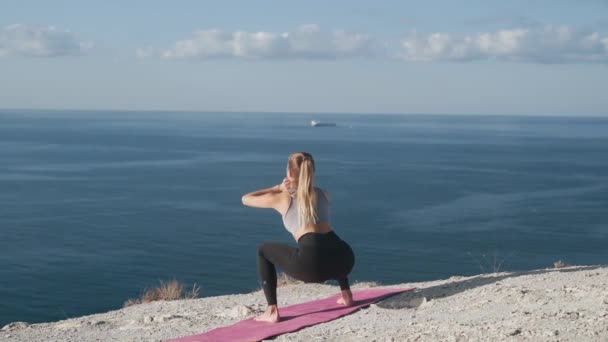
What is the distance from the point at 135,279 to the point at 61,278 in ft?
8.93

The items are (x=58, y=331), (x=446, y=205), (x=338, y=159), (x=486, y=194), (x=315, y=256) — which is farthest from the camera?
(x=338, y=159)

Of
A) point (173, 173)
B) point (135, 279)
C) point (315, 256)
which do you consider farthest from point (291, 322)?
point (173, 173)

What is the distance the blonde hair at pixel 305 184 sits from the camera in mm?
6398

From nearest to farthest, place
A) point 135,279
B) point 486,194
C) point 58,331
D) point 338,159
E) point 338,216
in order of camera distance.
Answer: point 58,331 < point 135,279 < point 338,216 < point 486,194 < point 338,159

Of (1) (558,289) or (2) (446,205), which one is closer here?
(1) (558,289)

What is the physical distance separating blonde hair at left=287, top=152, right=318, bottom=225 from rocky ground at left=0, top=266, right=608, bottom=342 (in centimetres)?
99

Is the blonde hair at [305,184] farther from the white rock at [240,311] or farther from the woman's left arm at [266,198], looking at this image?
the white rock at [240,311]

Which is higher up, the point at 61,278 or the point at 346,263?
the point at 346,263

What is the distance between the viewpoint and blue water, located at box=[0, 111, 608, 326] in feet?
92.2

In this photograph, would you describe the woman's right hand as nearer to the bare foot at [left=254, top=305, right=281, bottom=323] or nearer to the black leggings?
the black leggings

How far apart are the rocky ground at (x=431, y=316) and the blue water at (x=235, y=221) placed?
15666mm

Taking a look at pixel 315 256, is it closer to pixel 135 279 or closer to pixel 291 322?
pixel 291 322

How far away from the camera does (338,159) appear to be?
81.6 metres

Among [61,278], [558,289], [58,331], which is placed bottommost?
[61,278]
